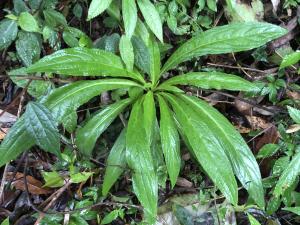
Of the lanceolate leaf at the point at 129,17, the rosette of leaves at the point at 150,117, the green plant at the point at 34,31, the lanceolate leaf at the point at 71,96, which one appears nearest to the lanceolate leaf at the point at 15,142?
the rosette of leaves at the point at 150,117

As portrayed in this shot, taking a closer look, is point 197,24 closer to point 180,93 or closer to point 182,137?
point 180,93

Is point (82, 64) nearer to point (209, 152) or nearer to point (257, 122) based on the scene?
point (209, 152)

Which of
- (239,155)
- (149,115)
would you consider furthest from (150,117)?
(239,155)

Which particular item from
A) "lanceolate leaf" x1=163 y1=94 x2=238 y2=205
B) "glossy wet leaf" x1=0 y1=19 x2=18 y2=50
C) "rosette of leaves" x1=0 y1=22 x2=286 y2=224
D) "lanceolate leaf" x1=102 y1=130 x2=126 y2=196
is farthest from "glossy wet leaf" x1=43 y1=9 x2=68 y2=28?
"lanceolate leaf" x1=163 y1=94 x2=238 y2=205

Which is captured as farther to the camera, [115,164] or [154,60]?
[154,60]

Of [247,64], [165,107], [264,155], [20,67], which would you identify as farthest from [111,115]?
[247,64]

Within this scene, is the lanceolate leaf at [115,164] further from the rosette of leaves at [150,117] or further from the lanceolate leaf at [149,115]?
the lanceolate leaf at [149,115]

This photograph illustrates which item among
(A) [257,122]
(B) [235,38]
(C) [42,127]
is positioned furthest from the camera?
(A) [257,122]
